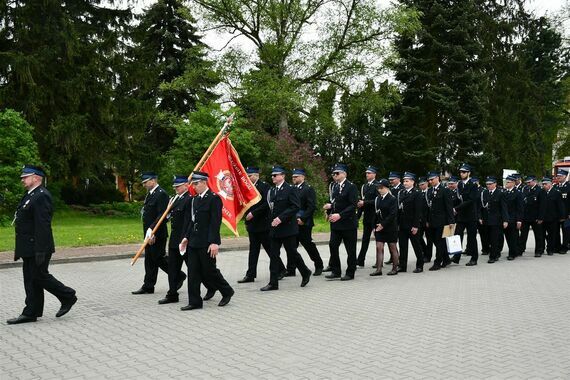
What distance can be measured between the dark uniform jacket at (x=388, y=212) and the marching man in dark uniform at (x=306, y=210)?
1328 millimetres

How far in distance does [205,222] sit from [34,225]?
2.24 meters

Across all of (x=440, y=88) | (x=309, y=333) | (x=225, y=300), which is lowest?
(x=309, y=333)

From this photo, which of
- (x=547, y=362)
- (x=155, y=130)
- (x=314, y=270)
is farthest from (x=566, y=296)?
(x=155, y=130)

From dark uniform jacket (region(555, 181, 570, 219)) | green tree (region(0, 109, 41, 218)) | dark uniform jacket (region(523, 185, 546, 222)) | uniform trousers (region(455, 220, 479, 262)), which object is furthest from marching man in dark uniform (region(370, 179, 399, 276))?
green tree (region(0, 109, 41, 218))

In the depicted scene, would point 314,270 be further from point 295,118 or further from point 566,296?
point 295,118

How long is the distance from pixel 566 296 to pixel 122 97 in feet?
84.7

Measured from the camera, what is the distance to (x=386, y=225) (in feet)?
39.5

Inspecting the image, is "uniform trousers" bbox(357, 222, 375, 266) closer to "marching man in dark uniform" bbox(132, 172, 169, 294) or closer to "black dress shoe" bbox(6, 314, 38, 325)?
"marching man in dark uniform" bbox(132, 172, 169, 294)

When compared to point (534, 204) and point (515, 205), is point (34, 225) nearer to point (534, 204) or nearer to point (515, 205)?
point (515, 205)

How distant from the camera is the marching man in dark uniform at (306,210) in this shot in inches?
444

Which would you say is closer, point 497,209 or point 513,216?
point 497,209

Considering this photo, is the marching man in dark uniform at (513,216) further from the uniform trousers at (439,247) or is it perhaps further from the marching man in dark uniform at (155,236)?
the marching man in dark uniform at (155,236)

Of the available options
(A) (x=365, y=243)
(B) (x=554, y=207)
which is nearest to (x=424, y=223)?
(A) (x=365, y=243)

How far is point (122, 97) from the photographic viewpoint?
103 ft
